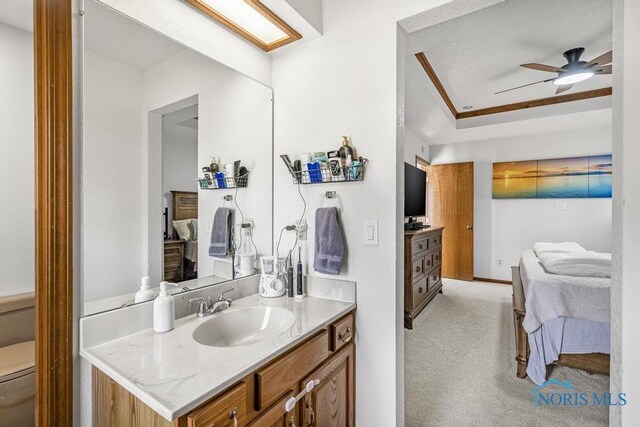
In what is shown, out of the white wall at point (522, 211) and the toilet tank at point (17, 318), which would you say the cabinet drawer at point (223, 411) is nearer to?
the toilet tank at point (17, 318)

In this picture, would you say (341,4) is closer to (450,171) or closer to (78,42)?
(78,42)

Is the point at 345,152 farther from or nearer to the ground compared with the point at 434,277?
farther from the ground

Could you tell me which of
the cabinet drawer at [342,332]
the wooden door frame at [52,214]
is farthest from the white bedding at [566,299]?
the wooden door frame at [52,214]

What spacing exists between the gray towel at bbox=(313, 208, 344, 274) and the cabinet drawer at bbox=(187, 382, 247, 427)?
0.74 m

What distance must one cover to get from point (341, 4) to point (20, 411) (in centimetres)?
218

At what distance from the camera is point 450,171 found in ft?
17.3

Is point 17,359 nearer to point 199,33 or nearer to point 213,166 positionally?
point 213,166

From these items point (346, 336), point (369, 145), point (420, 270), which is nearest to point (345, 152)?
point (369, 145)

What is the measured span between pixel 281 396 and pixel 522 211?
5.19 m

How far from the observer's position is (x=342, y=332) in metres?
1.39

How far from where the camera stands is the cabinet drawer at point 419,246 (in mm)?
3184

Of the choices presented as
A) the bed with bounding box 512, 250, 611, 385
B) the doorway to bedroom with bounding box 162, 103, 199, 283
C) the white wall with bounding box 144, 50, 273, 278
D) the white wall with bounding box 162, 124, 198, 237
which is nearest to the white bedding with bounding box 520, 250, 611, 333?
the bed with bounding box 512, 250, 611, 385

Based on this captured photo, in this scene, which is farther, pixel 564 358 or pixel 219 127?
pixel 564 358

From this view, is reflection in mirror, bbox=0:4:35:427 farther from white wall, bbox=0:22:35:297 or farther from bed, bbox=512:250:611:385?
bed, bbox=512:250:611:385
